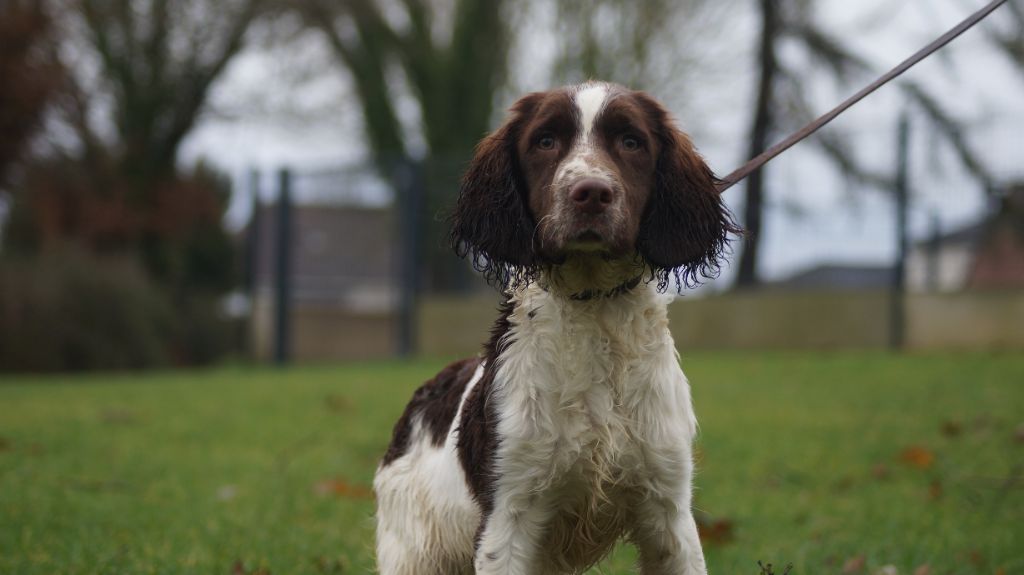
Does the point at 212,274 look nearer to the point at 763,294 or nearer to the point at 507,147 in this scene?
the point at 763,294

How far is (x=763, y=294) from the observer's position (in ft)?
52.7

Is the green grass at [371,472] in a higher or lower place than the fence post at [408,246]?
lower

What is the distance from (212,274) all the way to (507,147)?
2967 cm

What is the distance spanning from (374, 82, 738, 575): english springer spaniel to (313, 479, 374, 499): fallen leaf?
3078 mm

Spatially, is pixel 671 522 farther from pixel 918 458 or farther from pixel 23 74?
pixel 23 74

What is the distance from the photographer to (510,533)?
10.1ft

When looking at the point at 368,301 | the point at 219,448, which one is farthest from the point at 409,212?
the point at 219,448

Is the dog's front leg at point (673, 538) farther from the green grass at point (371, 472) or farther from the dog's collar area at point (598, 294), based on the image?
the dog's collar area at point (598, 294)

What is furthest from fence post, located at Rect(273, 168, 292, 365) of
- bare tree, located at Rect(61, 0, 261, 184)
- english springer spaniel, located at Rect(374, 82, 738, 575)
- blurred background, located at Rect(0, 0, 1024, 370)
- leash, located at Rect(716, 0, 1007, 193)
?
leash, located at Rect(716, 0, 1007, 193)

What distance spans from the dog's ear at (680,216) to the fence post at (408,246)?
14.8 m

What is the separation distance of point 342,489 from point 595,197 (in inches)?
157

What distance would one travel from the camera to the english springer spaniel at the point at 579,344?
3068 millimetres

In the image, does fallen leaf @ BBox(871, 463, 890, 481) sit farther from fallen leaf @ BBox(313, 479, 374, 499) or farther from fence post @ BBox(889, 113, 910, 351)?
fence post @ BBox(889, 113, 910, 351)

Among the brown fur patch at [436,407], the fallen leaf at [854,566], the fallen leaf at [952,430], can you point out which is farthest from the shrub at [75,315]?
the fallen leaf at [854,566]
